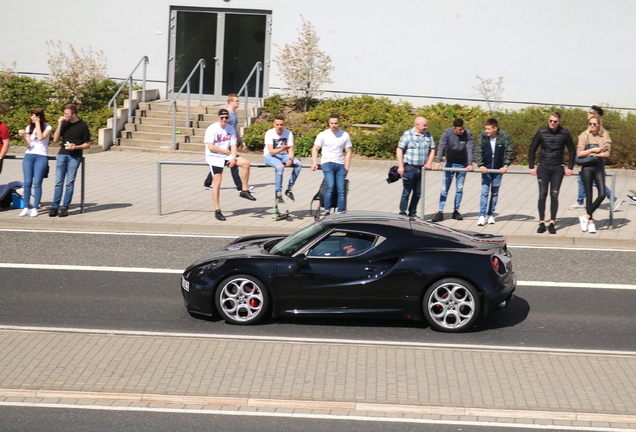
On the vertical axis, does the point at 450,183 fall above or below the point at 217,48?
below

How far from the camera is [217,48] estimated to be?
2731cm

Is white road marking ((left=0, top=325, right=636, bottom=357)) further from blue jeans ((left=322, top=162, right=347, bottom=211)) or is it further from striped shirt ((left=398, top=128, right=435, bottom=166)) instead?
striped shirt ((left=398, top=128, right=435, bottom=166))

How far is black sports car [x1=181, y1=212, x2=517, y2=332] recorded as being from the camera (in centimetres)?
861

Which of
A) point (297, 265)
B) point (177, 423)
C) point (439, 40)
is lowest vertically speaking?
point (177, 423)

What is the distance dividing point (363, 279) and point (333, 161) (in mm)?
5680

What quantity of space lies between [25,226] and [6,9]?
51.9 feet

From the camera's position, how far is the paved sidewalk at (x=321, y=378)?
657cm

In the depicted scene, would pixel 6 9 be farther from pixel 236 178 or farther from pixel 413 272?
pixel 413 272

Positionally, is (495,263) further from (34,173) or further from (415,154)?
(34,173)

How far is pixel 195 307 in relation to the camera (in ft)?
29.1

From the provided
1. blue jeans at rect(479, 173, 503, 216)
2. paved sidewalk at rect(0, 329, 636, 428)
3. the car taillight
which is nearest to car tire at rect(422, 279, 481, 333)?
the car taillight

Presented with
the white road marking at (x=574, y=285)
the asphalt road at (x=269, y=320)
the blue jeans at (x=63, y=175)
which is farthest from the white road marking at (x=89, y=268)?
the white road marking at (x=574, y=285)

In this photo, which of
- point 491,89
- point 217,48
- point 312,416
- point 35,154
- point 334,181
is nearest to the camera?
point 312,416

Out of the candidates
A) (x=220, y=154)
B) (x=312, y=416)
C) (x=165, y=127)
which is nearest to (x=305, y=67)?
(x=165, y=127)
